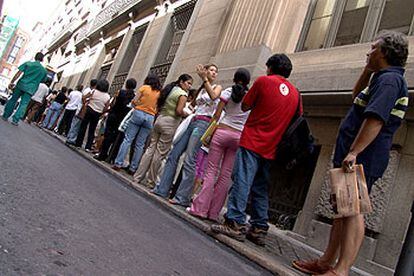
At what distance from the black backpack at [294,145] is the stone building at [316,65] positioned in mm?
1798

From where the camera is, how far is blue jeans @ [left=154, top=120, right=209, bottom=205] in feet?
17.0

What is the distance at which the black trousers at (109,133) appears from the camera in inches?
314

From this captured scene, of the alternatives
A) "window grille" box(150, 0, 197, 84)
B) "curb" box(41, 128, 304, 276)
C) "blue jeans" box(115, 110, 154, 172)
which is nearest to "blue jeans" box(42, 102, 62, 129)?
"window grille" box(150, 0, 197, 84)

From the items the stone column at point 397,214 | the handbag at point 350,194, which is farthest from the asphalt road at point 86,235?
the stone column at point 397,214

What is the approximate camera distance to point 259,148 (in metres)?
4.04

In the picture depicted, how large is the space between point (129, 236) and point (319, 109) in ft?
15.3

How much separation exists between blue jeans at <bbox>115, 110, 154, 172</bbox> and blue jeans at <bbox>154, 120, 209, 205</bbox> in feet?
5.60

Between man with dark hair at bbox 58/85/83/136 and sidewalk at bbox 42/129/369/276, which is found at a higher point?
man with dark hair at bbox 58/85/83/136

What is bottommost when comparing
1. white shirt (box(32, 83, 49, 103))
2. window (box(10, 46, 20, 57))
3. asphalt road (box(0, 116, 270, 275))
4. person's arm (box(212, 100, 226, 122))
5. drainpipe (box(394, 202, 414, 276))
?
asphalt road (box(0, 116, 270, 275))

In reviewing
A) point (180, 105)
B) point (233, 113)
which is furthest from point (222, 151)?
point (180, 105)

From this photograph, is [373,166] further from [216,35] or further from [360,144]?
[216,35]

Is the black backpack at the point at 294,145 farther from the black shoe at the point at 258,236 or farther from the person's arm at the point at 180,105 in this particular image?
the person's arm at the point at 180,105

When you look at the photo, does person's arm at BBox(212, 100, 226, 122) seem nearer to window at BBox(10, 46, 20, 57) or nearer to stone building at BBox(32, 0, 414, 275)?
stone building at BBox(32, 0, 414, 275)

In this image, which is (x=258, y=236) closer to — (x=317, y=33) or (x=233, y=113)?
(x=233, y=113)
